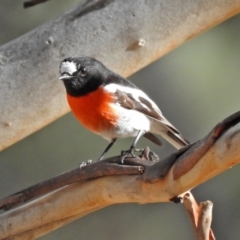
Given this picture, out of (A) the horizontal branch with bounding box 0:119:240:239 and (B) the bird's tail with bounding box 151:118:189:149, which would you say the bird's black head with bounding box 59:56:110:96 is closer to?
(B) the bird's tail with bounding box 151:118:189:149

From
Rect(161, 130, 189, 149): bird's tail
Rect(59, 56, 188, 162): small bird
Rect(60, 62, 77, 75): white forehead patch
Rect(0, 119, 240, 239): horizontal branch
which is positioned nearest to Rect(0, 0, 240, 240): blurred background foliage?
Rect(161, 130, 189, 149): bird's tail

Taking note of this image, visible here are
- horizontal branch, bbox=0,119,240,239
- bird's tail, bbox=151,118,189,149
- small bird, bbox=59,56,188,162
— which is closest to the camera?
horizontal branch, bbox=0,119,240,239

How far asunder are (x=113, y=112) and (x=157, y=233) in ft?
5.30

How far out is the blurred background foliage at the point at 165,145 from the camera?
349 centimetres

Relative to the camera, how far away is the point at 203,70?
369 cm

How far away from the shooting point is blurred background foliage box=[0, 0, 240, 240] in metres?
3.49

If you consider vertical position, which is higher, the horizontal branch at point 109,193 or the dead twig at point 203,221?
the horizontal branch at point 109,193

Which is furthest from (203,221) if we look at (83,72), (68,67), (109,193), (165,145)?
(165,145)

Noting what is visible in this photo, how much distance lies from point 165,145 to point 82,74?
1.41m

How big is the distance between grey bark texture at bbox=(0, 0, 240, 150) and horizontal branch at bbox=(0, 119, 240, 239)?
0.42 m

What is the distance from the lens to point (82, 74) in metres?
2.12

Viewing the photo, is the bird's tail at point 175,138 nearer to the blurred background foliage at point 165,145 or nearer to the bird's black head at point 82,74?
the bird's black head at point 82,74

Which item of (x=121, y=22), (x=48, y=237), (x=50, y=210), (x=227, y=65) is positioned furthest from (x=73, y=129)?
(x=50, y=210)

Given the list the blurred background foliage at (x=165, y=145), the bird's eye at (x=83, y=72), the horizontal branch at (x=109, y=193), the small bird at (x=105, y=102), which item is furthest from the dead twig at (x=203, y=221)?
the blurred background foliage at (x=165, y=145)
